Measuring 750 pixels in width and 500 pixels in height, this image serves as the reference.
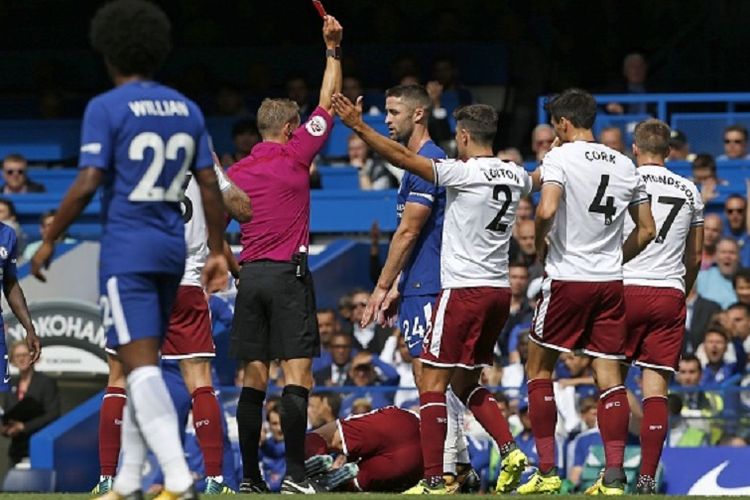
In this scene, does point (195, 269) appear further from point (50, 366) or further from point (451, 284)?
point (50, 366)

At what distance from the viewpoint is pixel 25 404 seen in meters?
16.7

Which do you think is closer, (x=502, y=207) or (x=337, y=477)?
(x=502, y=207)

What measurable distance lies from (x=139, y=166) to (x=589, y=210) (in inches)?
132

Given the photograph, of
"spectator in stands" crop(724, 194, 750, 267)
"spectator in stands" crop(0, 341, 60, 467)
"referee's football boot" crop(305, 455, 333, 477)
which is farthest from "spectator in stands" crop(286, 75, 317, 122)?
"referee's football boot" crop(305, 455, 333, 477)

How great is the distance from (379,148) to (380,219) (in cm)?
913

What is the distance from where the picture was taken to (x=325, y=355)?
1609 centimetres

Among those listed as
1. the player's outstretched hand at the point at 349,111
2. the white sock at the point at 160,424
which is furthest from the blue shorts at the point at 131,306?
the player's outstretched hand at the point at 349,111

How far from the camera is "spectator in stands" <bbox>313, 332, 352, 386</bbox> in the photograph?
15.9 meters

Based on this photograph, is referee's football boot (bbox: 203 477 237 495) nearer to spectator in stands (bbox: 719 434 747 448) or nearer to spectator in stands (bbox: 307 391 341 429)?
spectator in stands (bbox: 307 391 341 429)

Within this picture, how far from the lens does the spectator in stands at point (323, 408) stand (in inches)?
582

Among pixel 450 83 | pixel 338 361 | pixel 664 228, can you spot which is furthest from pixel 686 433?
pixel 450 83

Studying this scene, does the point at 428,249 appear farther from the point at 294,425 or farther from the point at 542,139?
the point at 542,139

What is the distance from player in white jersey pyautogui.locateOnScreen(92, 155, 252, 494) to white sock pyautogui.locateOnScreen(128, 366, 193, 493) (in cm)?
236

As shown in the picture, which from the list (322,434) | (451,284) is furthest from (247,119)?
(451,284)
